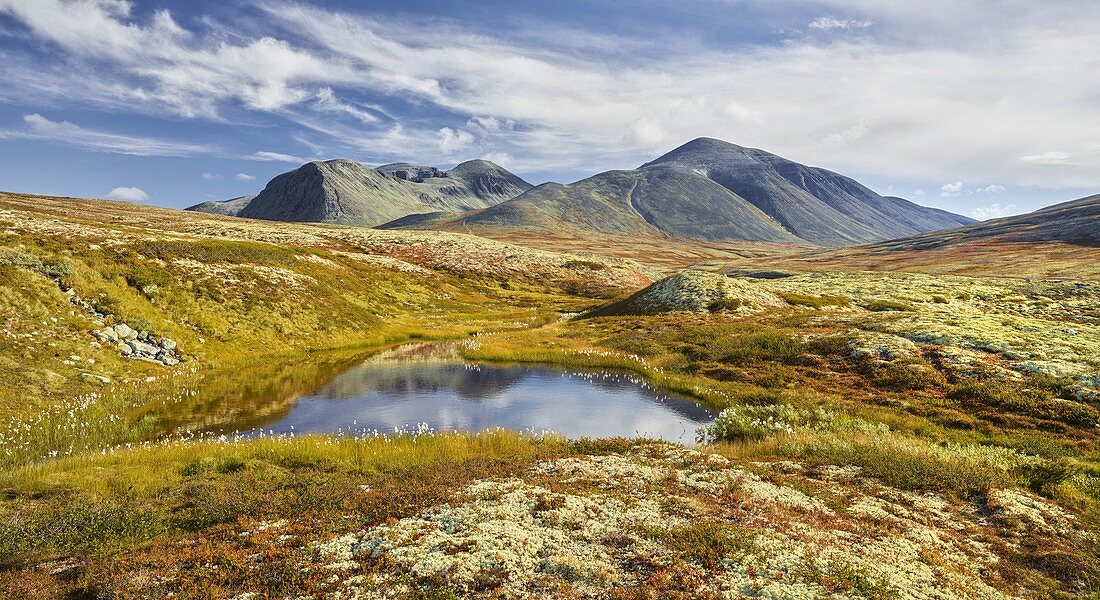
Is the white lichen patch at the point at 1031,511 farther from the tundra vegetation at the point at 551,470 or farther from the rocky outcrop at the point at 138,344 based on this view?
the rocky outcrop at the point at 138,344

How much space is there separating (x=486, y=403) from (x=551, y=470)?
14458mm

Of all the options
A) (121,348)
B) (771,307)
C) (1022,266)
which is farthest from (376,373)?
(1022,266)

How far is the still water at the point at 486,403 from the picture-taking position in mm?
26938

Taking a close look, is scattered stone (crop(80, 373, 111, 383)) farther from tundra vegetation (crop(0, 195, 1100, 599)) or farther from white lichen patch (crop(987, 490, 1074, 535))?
white lichen patch (crop(987, 490, 1074, 535))

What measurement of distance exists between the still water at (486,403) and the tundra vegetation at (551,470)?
2.82 meters

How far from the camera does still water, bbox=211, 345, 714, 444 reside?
26.9 metres

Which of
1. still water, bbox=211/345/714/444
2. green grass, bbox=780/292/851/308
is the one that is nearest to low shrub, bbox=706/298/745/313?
green grass, bbox=780/292/851/308

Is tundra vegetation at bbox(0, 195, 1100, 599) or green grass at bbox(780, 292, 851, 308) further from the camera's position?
green grass at bbox(780, 292, 851, 308)

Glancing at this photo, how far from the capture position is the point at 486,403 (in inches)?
1264

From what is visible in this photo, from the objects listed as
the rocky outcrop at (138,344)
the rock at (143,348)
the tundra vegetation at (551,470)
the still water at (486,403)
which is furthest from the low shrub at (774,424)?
the rock at (143,348)

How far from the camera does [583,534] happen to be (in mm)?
12742

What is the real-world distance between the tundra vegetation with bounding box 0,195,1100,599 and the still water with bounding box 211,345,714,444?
282 cm

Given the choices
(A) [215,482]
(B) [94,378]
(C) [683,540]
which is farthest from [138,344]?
(C) [683,540]

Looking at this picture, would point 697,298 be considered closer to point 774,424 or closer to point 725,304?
point 725,304
